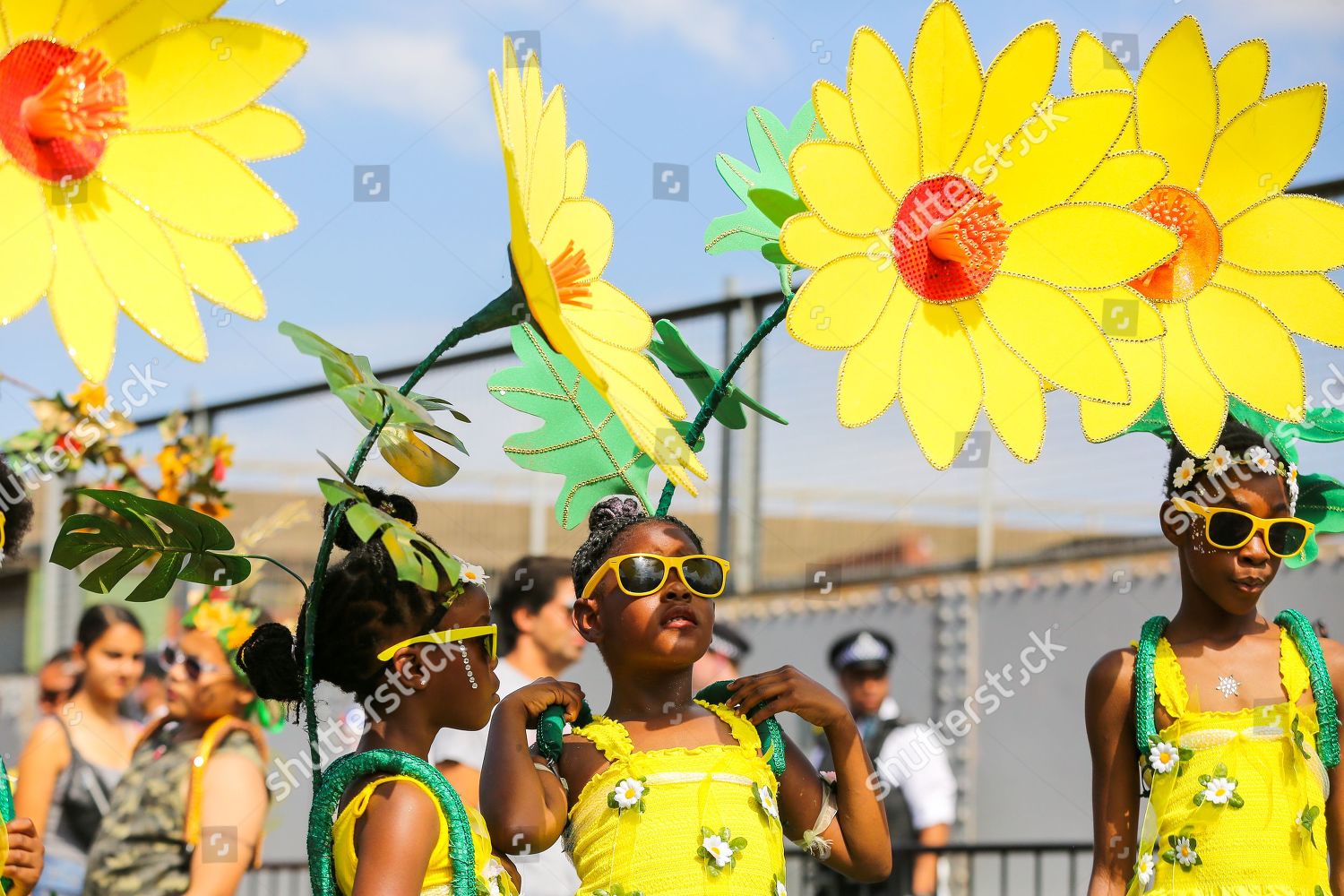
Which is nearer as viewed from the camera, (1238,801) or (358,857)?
(358,857)

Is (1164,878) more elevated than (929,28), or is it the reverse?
(929,28)

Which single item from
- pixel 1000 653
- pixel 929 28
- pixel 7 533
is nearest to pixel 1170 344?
pixel 929 28

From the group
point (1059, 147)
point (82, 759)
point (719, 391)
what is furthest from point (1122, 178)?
point (82, 759)

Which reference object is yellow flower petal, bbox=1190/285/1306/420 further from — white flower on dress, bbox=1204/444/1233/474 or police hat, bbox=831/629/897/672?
police hat, bbox=831/629/897/672

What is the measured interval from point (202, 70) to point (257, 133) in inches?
4.3

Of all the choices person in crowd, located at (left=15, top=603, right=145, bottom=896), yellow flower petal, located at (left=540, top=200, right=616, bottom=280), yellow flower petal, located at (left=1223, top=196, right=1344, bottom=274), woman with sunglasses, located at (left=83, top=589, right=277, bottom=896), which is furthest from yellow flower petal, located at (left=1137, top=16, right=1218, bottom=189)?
person in crowd, located at (left=15, top=603, right=145, bottom=896)

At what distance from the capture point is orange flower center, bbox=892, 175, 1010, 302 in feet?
8.44

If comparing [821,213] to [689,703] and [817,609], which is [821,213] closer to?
[689,703]

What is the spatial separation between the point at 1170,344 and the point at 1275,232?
30 cm

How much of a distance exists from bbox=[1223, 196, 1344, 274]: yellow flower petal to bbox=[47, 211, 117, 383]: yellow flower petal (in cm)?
183

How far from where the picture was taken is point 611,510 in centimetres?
280

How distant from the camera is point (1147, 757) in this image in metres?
2.83

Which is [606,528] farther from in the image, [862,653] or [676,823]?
[862,653]

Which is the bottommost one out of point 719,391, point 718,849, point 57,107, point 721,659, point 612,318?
point 721,659
